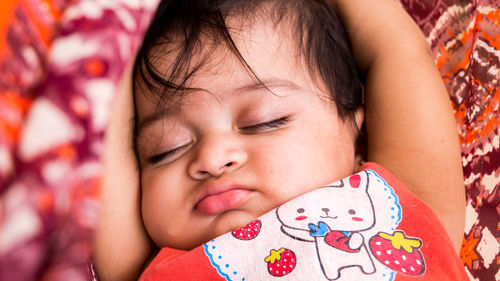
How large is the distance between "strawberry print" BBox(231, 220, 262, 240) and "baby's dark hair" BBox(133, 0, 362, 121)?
0.94 ft

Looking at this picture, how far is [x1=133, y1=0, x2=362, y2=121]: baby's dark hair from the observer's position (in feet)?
3.09

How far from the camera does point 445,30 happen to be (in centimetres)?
125

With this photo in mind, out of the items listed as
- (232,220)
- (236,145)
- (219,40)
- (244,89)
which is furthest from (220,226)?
(219,40)

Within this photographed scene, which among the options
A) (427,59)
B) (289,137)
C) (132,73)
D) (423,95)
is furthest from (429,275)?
(132,73)

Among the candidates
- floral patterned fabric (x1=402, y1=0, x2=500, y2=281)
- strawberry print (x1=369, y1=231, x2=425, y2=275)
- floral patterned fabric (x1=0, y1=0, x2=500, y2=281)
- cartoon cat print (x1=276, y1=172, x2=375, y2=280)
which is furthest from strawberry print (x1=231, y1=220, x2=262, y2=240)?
floral patterned fabric (x1=402, y1=0, x2=500, y2=281)

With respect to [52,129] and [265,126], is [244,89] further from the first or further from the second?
[52,129]

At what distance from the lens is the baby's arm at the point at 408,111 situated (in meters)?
1.01

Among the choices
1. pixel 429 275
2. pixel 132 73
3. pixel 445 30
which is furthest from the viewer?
pixel 445 30

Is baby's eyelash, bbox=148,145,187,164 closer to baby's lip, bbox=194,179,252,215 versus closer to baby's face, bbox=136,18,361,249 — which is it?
baby's face, bbox=136,18,361,249

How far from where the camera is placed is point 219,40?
0.95m

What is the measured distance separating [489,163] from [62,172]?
1.10 metres

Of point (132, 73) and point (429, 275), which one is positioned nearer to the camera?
point (429, 275)

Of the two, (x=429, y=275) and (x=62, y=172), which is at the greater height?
(x=62, y=172)

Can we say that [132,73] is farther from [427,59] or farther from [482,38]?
[482,38]
